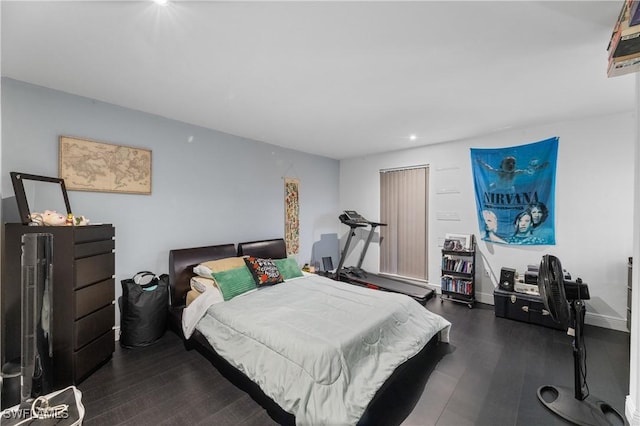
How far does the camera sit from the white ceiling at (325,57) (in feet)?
4.98

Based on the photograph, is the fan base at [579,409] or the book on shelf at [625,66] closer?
the book on shelf at [625,66]

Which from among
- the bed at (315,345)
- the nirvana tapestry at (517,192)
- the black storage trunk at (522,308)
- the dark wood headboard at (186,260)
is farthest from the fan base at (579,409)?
the dark wood headboard at (186,260)

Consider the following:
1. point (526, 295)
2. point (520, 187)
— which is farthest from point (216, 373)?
point (520, 187)

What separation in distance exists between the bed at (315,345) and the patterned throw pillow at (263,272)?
0.32ft

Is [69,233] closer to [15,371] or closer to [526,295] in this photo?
[15,371]

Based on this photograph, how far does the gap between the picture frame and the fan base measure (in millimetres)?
2200

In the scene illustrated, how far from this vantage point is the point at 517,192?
3.65 m

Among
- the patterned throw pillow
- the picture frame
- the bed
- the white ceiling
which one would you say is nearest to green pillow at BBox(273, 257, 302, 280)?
the patterned throw pillow

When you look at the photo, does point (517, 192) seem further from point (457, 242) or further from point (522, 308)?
point (522, 308)

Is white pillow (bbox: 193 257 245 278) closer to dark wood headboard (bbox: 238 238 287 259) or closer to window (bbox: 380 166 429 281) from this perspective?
dark wood headboard (bbox: 238 238 287 259)

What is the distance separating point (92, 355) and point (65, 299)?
1.88 ft

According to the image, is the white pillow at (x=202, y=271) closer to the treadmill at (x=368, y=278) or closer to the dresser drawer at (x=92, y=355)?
the dresser drawer at (x=92, y=355)

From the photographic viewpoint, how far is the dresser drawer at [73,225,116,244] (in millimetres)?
2095

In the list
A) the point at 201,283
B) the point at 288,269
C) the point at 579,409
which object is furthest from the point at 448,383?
the point at 201,283
